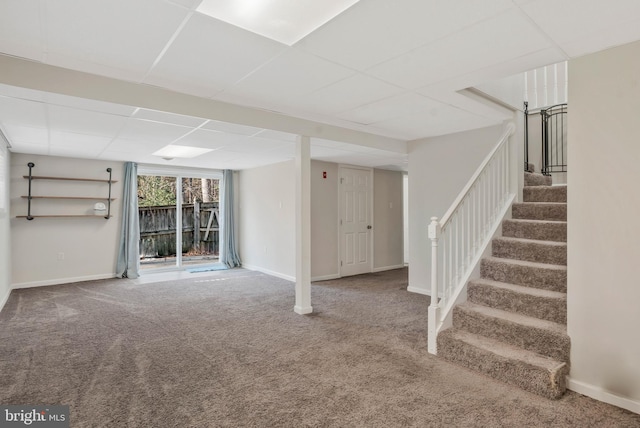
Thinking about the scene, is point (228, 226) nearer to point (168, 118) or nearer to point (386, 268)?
point (386, 268)

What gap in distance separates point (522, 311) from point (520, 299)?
98 mm

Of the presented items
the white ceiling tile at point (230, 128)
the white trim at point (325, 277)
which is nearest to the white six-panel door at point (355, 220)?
the white trim at point (325, 277)

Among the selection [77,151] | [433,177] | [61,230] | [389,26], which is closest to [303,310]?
[433,177]

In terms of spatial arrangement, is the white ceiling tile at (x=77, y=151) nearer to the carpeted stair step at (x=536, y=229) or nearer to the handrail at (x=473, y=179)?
the handrail at (x=473, y=179)

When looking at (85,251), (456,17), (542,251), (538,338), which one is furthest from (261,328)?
(85,251)

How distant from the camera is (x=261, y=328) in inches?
145

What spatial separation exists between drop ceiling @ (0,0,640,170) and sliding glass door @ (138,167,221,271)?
10.0ft

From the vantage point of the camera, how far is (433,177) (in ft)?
16.7

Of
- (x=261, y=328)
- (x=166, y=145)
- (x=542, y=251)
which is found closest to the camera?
(x=542, y=251)

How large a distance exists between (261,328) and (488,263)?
95.0 inches

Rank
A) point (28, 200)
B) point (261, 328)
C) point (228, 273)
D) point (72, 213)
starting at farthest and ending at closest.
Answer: point (228, 273)
point (72, 213)
point (28, 200)
point (261, 328)

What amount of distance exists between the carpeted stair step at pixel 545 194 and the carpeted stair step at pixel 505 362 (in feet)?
6.35

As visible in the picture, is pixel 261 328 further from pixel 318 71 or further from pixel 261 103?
pixel 318 71

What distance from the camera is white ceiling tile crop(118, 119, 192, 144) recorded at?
145 inches
